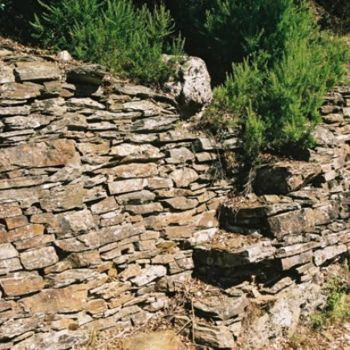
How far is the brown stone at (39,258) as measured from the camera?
491cm

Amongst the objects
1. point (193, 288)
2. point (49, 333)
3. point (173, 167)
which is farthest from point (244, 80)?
point (49, 333)

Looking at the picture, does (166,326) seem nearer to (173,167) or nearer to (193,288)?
(193,288)

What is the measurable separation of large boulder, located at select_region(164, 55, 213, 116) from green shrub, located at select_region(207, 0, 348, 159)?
0.19m

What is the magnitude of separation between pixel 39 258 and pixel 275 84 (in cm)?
332

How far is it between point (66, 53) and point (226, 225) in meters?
2.67

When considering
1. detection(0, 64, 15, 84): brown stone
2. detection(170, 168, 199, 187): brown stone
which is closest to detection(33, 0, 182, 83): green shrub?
detection(0, 64, 15, 84): brown stone

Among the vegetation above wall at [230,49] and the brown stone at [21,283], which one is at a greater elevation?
the vegetation above wall at [230,49]

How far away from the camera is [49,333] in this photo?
502 centimetres

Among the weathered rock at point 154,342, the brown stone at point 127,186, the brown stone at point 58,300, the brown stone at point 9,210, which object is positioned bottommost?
the weathered rock at point 154,342

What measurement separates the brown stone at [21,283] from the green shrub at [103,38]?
249 centimetres

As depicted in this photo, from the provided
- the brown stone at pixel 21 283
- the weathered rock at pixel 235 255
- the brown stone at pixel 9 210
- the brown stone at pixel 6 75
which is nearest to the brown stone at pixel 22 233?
the brown stone at pixel 9 210

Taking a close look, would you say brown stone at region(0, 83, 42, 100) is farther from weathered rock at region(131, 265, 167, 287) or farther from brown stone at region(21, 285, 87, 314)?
weathered rock at region(131, 265, 167, 287)

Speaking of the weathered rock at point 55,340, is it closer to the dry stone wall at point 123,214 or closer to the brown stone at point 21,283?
the dry stone wall at point 123,214

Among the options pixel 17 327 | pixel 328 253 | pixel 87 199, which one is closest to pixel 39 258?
pixel 17 327
